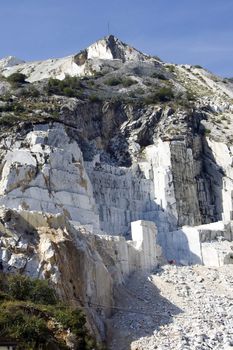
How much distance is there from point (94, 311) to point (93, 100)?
94.8 feet

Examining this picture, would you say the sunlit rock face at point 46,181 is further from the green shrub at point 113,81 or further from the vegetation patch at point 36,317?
the green shrub at point 113,81

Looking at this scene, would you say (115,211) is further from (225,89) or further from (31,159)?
(225,89)

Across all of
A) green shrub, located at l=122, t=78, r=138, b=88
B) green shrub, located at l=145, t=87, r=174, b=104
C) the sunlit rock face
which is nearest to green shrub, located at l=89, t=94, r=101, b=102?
green shrub, located at l=145, t=87, r=174, b=104

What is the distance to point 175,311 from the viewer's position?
34281 mm

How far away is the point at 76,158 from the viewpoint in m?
47.1

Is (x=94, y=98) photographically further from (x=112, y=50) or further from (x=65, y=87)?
(x=112, y=50)

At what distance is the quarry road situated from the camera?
30453 millimetres

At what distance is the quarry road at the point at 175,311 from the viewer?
30.5 metres

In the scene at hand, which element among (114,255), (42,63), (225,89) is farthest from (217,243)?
(42,63)

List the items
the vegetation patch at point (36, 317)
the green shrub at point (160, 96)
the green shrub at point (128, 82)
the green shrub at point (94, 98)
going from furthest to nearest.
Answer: the green shrub at point (128, 82) → the green shrub at point (160, 96) → the green shrub at point (94, 98) → the vegetation patch at point (36, 317)

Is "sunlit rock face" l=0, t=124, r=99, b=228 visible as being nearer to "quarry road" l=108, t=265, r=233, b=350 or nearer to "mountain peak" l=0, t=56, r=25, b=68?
"quarry road" l=108, t=265, r=233, b=350

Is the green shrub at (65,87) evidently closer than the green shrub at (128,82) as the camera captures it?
Yes

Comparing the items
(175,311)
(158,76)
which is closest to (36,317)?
(175,311)

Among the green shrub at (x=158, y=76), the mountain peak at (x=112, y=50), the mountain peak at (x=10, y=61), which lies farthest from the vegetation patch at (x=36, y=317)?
the mountain peak at (x=10, y=61)
